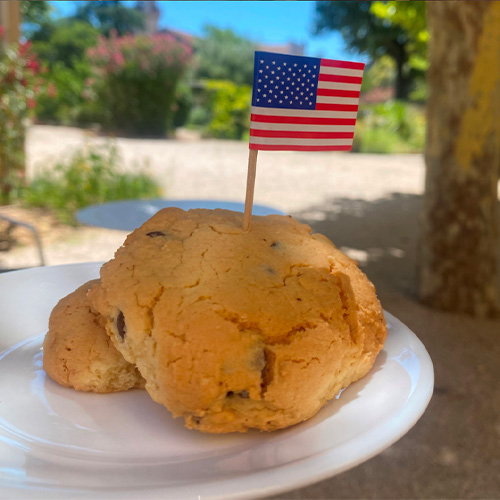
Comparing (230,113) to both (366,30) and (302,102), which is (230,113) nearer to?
(366,30)

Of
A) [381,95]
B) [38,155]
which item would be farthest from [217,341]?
[381,95]

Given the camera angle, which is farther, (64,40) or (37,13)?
(64,40)

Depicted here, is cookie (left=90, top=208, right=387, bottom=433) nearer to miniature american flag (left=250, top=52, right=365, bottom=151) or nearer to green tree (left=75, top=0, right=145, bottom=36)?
miniature american flag (left=250, top=52, right=365, bottom=151)

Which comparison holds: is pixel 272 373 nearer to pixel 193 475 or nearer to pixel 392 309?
pixel 193 475

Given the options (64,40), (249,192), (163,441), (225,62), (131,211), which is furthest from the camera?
(225,62)

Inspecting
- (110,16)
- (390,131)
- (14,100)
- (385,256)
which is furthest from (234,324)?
(110,16)

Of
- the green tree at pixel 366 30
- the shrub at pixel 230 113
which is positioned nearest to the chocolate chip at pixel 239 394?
the shrub at pixel 230 113

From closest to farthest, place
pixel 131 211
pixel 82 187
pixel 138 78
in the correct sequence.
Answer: pixel 131 211
pixel 82 187
pixel 138 78
